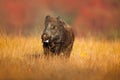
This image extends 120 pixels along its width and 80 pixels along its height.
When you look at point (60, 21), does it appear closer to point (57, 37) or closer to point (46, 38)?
point (57, 37)

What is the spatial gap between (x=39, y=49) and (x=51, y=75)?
994 millimetres

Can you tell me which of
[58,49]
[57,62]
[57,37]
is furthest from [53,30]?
[57,62]

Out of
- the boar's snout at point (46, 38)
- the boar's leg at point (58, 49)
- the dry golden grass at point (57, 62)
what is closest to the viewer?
the dry golden grass at point (57, 62)

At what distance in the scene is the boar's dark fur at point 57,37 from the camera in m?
5.89

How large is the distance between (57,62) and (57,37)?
0.38 meters

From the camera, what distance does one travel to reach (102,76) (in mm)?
5617

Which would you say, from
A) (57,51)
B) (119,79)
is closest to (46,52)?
(57,51)

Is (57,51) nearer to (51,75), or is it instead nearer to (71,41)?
(71,41)

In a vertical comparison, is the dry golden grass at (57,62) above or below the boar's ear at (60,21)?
below

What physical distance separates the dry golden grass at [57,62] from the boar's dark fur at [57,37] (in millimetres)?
139

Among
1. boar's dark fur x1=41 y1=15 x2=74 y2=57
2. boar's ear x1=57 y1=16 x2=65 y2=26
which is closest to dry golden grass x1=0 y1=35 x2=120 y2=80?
boar's dark fur x1=41 y1=15 x2=74 y2=57

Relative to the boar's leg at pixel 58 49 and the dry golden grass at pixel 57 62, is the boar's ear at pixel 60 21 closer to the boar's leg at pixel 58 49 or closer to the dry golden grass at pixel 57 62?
the boar's leg at pixel 58 49

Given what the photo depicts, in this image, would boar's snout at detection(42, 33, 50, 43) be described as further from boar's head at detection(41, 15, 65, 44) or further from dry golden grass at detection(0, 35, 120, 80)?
dry golden grass at detection(0, 35, 120, 80)

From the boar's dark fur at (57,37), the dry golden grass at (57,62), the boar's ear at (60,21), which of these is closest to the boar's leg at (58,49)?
the boar's dark fur at (57,37)
